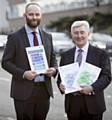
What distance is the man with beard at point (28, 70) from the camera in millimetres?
5832

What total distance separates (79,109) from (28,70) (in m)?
0.69

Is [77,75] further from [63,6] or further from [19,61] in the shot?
[63,6]

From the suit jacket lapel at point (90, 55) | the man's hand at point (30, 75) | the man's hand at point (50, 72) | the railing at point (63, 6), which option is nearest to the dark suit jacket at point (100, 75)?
the suit jacket lapel at point (90, 55)

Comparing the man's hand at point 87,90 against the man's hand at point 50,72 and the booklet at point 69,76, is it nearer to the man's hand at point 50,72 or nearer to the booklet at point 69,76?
the booklet at point 69,76

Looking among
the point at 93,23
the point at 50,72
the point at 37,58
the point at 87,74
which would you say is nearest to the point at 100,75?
the point at 87,74

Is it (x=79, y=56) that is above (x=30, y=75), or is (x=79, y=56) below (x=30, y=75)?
above

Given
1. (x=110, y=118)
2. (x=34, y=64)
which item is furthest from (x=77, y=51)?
(x=110, y=118)

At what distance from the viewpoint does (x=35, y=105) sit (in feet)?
19.6

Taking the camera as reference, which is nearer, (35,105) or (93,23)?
(35,105)

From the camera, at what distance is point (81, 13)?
192 ft

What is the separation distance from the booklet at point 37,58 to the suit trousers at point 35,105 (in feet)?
0.67

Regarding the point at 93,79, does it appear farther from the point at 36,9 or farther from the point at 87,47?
the point at 36,9

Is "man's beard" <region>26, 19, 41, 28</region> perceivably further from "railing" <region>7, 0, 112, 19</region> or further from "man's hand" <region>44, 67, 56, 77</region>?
"railing" <region>7, 0, 112, 19</region>

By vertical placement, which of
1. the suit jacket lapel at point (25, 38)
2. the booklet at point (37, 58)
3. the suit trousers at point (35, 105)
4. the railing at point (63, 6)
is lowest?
the railing at point (63, 6)
